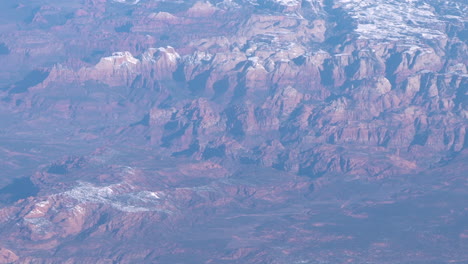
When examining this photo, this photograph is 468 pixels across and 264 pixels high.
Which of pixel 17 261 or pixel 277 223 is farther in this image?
pixel 277 223

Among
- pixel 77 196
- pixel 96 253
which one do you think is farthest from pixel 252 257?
pixel 77 196

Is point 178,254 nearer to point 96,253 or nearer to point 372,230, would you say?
point 96,253

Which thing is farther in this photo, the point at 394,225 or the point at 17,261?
the point at 394,225

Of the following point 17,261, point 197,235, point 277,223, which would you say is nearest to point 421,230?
point 277,223

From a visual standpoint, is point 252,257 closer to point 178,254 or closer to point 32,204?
point 178,254

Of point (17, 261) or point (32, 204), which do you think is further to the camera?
point (32, 204)

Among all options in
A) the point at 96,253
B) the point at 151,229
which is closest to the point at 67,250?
the point at 96,253

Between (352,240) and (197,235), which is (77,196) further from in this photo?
(352,240)
